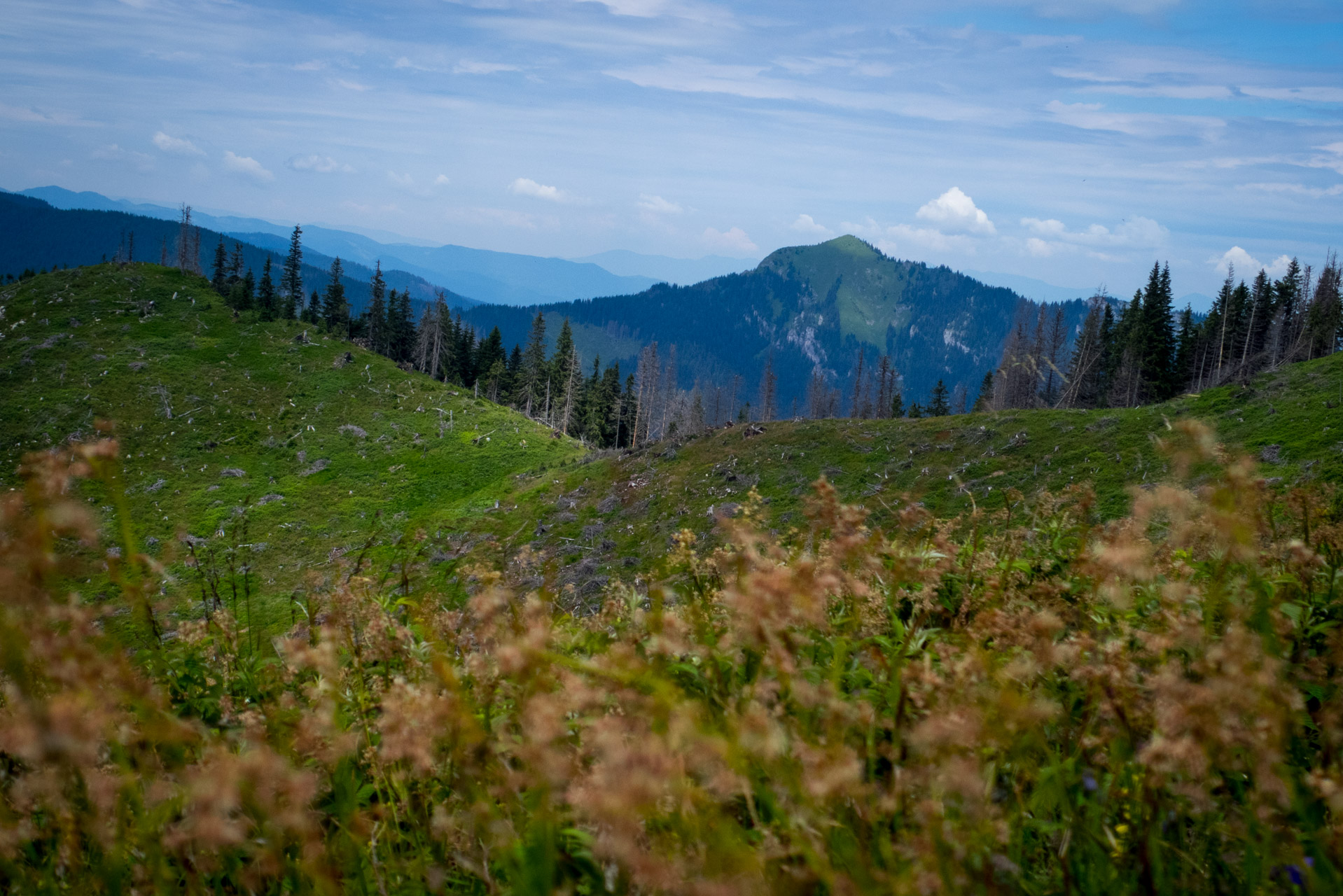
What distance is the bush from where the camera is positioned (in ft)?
5.00

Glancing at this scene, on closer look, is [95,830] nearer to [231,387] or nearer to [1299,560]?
[1299,560]

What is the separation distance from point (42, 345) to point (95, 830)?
11465cm

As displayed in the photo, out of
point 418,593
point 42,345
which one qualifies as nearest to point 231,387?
point 42,345

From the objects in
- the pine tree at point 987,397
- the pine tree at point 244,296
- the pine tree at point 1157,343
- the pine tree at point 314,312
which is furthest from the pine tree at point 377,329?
the pine tree at point 1157,343

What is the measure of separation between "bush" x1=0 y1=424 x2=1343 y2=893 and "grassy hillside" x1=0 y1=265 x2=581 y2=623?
157ft

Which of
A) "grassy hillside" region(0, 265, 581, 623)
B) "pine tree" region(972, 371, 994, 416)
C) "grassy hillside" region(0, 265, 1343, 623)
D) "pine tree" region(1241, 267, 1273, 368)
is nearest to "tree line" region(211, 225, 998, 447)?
"pine tree" region(972, 371, 994, 416)

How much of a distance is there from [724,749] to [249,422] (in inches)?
3449

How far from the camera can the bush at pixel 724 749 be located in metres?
1.52

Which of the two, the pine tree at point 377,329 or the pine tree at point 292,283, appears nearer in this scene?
the pine tree at point 292,283

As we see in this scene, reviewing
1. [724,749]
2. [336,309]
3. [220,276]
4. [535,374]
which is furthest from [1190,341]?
[220,276]

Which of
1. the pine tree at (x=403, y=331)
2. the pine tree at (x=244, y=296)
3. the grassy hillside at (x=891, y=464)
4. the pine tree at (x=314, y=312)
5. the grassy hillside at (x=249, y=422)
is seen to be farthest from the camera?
the pine tree at (x=314, y=312)

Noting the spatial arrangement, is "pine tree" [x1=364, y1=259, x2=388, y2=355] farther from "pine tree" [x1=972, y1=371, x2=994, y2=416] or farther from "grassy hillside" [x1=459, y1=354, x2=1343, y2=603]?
"pine tree" [x1=972, y1=371, x2=994, y2=416]

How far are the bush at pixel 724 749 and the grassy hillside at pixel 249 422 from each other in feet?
157

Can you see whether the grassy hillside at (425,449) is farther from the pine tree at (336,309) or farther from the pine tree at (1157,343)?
the pine tree at (1157,343)
